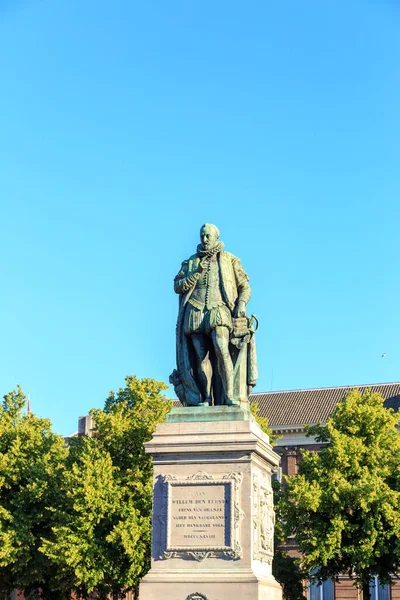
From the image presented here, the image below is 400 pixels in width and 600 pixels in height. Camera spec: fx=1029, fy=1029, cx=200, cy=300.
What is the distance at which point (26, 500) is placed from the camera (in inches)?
1614

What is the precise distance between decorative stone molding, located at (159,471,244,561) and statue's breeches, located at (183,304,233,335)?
2714 millimetres

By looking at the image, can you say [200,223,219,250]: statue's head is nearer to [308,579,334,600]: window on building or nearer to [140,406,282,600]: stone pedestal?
[140,406,282,600]: stone pedestal

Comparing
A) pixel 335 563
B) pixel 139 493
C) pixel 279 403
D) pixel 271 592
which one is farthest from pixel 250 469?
pixel 279 403

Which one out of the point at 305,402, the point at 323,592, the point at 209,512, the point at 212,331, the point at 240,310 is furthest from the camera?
the point at 305,402

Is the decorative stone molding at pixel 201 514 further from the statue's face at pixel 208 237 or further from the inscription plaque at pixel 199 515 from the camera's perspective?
the statue's face at pixel 208 237

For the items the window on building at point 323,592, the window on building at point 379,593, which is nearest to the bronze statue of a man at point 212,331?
the window on building at point 379,593

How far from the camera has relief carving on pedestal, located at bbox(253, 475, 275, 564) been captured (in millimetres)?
16734

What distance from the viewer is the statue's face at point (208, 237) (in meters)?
18.7

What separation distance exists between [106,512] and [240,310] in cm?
2196

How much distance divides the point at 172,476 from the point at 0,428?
1083 inches

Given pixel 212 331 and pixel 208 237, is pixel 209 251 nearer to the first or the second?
pixel 208 237

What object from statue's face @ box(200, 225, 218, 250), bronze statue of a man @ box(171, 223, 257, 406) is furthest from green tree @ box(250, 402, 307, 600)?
statue's face @ box(200, 225, 218, 250)

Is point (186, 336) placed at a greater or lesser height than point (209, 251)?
lesser

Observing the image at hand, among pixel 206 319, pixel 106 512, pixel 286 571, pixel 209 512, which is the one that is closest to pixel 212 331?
pixel 206 319
